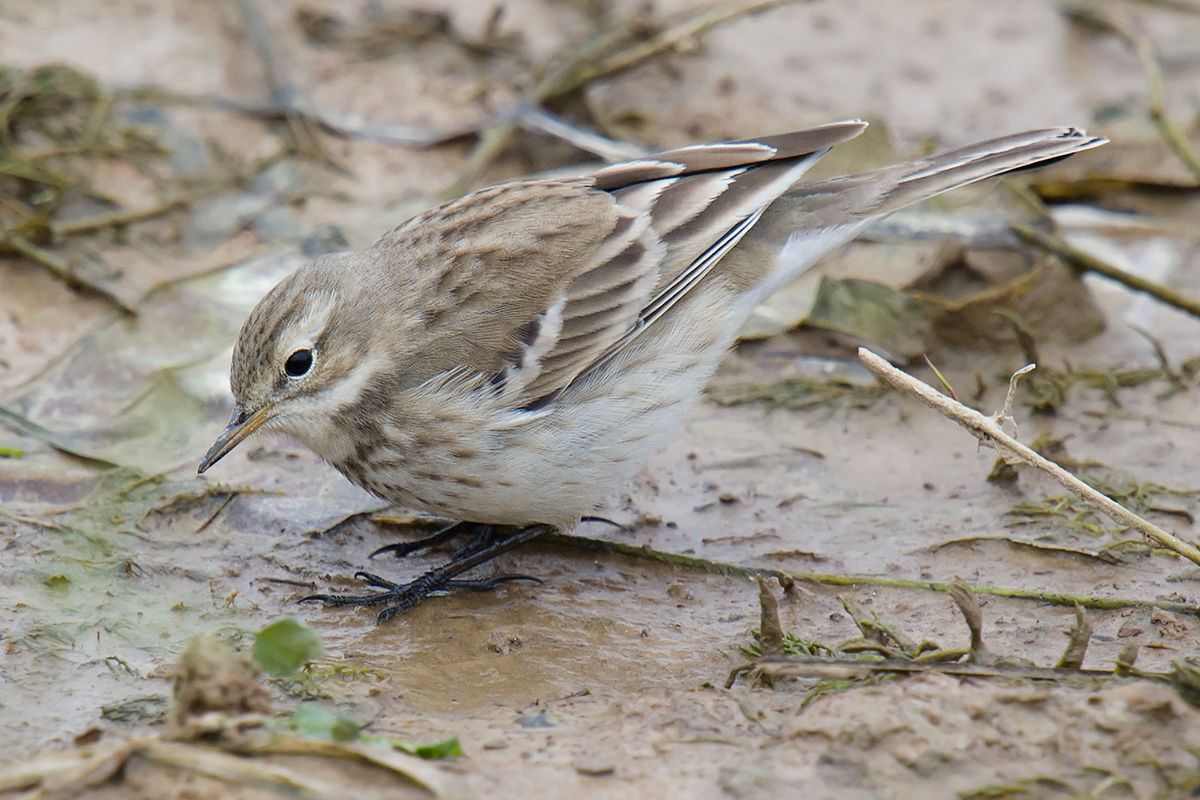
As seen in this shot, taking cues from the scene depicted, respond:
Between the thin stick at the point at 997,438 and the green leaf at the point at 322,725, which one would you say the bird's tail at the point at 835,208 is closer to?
the thin stick at the point at 997,438

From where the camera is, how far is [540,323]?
565cm

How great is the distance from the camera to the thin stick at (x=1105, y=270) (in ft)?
24.0

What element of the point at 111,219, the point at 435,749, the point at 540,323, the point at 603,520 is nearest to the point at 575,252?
the point at 540,323

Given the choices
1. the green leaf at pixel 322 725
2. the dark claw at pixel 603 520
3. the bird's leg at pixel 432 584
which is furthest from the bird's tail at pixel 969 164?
the green leaf at pixel 322 725

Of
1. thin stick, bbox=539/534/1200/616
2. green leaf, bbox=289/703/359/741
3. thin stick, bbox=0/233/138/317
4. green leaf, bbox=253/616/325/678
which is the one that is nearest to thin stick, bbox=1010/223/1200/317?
thin stick, bbox=539/534/1200/616

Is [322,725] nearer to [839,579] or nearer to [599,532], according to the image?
[599,532]

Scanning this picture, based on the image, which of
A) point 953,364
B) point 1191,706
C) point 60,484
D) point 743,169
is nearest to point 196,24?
point 60,484

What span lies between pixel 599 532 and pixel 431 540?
0.84 m

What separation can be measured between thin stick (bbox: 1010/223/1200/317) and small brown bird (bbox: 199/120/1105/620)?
5.10 feet

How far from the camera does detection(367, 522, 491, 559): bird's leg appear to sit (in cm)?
604

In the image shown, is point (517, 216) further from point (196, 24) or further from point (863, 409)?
point (196, 24)

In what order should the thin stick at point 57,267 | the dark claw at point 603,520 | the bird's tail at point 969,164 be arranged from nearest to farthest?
1. the bird's tail at point 969,164
2. the dark claw at point 603,520
3. the thin stick at point 57,267

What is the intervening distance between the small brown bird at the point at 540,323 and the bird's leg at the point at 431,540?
15mm

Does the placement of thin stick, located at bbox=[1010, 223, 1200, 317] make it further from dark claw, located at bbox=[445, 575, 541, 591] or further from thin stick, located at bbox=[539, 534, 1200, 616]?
dark claw, located at bbox=[445, 575, 541, 591]
